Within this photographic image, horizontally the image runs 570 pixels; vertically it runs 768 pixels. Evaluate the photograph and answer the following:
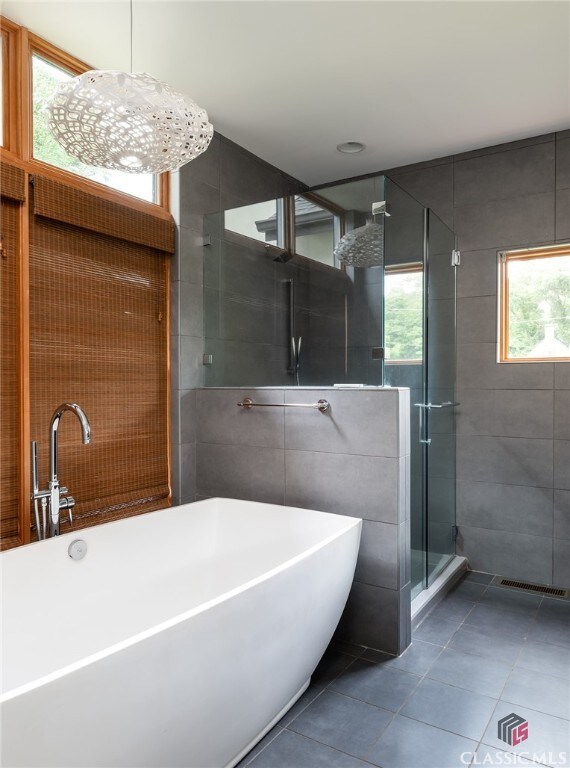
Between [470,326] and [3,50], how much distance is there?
2.82m

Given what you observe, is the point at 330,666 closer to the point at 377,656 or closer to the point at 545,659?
the point at 377,656

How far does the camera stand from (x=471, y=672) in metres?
2.22

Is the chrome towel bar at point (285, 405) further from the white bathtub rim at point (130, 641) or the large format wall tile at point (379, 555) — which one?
the white bathtub rim at point (130, 641)

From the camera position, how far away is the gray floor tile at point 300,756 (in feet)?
5.56

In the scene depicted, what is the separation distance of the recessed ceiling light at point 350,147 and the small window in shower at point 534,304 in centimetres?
112

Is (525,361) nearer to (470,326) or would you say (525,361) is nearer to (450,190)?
(470,326)

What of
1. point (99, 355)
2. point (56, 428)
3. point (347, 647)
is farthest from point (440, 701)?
point (99, 355)

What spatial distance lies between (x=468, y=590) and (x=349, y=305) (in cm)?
183

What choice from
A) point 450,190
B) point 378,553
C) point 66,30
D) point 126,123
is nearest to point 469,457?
point 378,553

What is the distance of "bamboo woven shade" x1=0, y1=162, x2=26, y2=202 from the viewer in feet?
6.93

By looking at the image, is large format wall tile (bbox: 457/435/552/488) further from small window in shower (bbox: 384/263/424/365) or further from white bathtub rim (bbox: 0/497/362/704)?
white bathtub rim (bbox: 0/497/362/704)

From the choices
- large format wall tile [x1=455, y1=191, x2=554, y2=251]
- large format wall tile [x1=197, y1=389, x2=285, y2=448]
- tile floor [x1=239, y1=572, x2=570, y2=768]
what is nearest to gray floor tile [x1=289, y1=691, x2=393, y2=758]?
tile floor [x1=239, y1=572, x2=570, y2=768]

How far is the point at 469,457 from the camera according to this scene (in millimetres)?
3410

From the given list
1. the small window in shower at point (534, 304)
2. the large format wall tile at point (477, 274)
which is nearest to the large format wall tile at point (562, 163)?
the small window in shower at point (534, 304)
